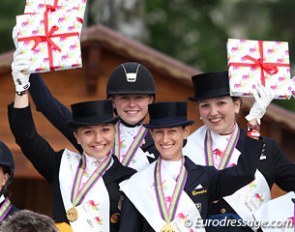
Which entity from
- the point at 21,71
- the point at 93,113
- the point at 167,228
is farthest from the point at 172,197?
the point at 21,71

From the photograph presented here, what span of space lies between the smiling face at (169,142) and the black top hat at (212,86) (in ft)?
1.78

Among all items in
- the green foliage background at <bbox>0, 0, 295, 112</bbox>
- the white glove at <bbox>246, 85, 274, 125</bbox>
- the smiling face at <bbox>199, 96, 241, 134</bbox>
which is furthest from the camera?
the green foliage background at <bbox>0, 0, 295, 112</bbox>

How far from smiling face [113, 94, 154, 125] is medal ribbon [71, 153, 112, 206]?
512mm

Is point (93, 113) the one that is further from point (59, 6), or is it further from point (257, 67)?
point (257, 67)

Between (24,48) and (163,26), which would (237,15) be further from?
(24,48)

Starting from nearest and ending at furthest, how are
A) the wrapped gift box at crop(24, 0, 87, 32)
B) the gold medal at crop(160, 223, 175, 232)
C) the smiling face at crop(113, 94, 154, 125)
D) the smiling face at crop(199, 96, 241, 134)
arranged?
1. the gold medal at crop(160, 223, 175, 232)
2. the wrapped gift box at crop(24, 0, 87, 32)
3. the smiling face at crop(199, 96, 241, 134)
4. the smiling face at crop(113, 94, 154, 125)

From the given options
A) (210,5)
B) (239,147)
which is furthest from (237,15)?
(239,147)

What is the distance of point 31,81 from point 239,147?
1699mm

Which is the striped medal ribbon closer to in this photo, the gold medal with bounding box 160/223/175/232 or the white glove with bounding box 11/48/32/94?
the gold medal with bounding box 160/223/175/232

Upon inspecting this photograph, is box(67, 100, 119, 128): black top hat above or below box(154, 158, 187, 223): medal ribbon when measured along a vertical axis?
above

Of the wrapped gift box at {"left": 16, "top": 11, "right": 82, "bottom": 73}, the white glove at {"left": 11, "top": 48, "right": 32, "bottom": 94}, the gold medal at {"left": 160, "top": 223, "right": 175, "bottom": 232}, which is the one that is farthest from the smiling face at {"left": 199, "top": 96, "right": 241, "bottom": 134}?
the white glove at {"left": 11, "top": 48, "right": 32, "bottom": 94}

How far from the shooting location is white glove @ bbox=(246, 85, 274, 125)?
261 inches

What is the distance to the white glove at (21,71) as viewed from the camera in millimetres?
6642

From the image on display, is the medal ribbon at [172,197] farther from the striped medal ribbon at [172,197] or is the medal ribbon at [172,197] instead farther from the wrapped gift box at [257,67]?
the wrapped gift box at [257,67]
